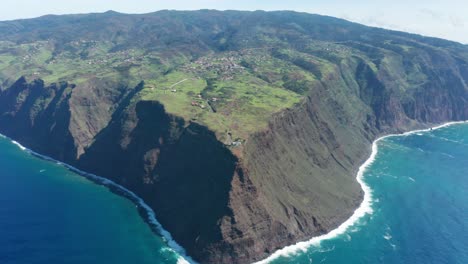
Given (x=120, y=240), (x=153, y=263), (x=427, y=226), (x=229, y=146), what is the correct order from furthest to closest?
(x=427, y=226) → (x=229, y=146) → (x=120, y=240) → (x=153, y=263)

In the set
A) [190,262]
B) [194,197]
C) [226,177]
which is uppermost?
[226,177]

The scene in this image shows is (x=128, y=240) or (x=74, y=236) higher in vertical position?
(x=74, y=236)

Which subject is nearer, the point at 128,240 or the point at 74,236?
the point at 74,236

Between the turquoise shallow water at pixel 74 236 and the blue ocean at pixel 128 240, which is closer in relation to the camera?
the turquoise shallow water at pixel 74 236

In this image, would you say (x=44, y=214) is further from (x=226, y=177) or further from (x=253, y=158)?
(x=253, y=158)

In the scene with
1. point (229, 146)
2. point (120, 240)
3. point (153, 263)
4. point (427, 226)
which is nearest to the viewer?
Answer: point (153, 263)

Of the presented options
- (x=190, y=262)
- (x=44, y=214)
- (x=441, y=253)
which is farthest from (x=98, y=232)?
(x=441, y=253)

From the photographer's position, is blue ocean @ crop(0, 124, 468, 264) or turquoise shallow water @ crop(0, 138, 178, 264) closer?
turquoise shallow water @ crop(0, 138, 178, 264)

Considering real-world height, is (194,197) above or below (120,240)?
above

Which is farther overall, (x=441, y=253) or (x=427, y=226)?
(x=427, y=226)

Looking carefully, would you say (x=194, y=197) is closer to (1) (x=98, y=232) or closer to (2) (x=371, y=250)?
(1) (x=98, y=232)

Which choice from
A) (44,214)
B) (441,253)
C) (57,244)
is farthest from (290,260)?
(44,214)
